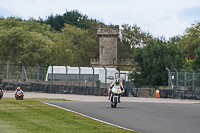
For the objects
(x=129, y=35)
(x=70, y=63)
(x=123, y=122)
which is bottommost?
(x=123, y=122)

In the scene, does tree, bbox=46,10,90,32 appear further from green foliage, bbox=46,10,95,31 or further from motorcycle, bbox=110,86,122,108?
motorcycle, bbox=110,86,122,108

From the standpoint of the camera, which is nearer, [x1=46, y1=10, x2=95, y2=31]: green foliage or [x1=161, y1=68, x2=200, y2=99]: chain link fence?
[x1=161, y1=68, x2=200, y2=99]: chain link fence

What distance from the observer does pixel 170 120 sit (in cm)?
1817

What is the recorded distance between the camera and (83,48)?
107 meters

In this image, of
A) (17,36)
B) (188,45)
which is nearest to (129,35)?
(188,45)

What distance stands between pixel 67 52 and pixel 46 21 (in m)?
42.3

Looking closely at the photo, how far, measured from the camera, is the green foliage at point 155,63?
205 feet

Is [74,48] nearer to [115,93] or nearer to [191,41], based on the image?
[191,41]

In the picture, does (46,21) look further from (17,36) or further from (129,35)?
(17,36)

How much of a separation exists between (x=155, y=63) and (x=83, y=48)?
44350mm

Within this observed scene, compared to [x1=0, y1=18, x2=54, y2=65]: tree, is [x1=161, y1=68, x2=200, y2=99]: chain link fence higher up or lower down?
lower down

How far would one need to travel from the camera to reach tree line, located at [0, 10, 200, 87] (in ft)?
210

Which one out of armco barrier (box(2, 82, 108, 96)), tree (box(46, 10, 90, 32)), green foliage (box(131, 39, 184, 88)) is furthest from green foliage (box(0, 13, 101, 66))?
armco barrier (box(2, 82, 108, 96))

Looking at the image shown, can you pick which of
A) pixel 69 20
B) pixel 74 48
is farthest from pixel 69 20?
pixel 74 48
